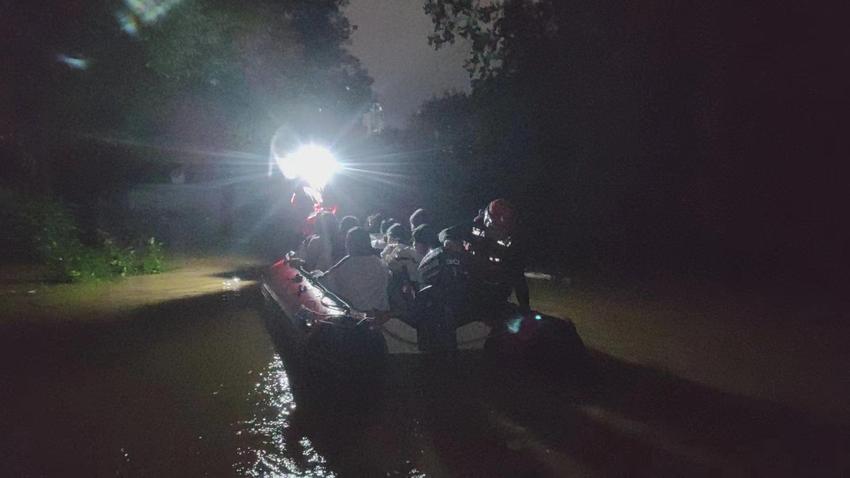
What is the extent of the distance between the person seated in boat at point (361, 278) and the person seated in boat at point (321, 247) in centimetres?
154

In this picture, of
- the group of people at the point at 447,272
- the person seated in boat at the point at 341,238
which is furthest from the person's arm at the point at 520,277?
the person seated in boat at the point at 341,238

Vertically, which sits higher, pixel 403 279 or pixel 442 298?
pixel 403 279

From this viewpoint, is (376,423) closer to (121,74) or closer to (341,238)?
(341,238)

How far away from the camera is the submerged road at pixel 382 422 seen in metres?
5.15

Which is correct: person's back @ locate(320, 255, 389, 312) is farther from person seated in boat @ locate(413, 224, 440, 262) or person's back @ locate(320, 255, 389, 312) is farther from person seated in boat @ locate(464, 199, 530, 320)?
person seated in boat @ locate(464, 199, 530, 320)

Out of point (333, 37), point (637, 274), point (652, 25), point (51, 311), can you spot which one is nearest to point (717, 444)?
point (51, 311)

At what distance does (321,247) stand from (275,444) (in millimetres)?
4828

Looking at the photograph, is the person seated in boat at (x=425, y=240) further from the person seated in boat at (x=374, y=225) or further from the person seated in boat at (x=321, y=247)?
the person seated in boat at (x=374, y=225)

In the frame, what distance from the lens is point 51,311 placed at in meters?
11.0

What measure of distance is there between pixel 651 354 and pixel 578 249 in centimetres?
1089

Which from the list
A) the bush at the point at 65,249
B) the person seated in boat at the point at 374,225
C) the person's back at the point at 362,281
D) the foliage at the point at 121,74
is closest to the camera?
the person's back at the point at 362,281

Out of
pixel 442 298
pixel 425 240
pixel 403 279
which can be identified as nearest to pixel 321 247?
pixel 425 240

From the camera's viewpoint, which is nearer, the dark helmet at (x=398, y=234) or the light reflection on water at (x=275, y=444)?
the light reflection on water at (x=275, y=444)

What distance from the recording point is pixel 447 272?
7.25m
